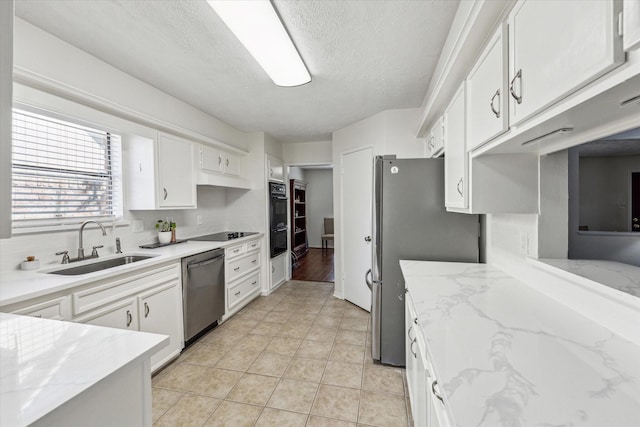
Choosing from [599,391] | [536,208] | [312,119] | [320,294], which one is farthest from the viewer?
[320,294]

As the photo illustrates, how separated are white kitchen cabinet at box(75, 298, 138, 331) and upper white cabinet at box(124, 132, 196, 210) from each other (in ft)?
3.09

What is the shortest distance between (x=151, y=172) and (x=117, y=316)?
1.26 metres

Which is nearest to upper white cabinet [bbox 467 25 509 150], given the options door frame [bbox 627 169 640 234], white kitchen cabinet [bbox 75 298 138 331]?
door frame [bbox 627 169 640 234]

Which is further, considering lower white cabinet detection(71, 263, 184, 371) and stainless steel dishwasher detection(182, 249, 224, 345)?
stainless steel dishwasher detection(182, 249, 224, 345)

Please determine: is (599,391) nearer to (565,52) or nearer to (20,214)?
(565,52)

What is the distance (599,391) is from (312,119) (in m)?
3.35

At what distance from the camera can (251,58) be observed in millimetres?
2049

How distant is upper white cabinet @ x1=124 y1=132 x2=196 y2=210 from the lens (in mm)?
2484

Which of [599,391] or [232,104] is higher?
[232,104]

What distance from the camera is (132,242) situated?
2559 millimetres

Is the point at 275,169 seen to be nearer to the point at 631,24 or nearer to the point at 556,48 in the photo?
the point at 556,48

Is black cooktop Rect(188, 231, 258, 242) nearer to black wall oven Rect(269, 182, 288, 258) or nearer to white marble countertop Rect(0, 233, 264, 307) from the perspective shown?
black wall oven Rect(269, 182, 288, 258)

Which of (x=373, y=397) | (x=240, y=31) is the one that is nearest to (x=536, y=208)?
(x=373, y=397)

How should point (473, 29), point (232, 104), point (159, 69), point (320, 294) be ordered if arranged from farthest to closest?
1. point (320, 294)
2. point (232, 104)
3. point (159, 69)
4. point (473, 29)
